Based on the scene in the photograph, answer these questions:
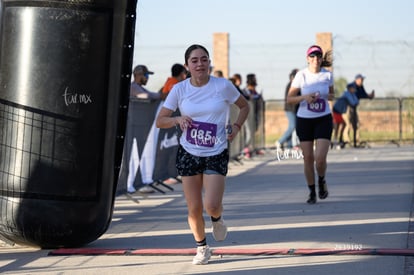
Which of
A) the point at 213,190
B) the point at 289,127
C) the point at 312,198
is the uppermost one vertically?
the point at 213,190

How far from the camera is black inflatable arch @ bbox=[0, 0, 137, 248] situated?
8.87m

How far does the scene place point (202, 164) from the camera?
8.45 m

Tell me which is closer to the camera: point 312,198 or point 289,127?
point 312,198

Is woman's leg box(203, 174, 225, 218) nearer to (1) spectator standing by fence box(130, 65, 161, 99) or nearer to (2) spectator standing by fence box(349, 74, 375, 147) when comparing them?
(1) spectator standing by fence box(130, 65, 161, 99)

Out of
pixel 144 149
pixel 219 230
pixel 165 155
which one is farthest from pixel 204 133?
pixel 165 155

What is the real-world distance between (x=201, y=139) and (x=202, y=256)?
3.07 feet

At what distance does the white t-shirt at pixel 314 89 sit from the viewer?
1259 centimetres

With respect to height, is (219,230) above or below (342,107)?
below

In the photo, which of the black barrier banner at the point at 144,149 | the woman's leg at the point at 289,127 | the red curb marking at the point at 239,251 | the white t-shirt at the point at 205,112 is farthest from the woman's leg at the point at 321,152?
the woman's leg at the point at 289,127

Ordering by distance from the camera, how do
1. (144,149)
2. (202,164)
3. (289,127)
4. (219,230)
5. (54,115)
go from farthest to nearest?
(289,127), (144,149), (54,115), (219,230), (202,164)

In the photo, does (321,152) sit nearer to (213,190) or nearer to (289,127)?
(213,190)

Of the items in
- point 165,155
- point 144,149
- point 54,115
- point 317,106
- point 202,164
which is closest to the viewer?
point 202,164

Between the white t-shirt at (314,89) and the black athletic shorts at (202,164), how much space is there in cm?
425

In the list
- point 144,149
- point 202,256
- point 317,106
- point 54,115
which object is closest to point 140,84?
point 144,149
